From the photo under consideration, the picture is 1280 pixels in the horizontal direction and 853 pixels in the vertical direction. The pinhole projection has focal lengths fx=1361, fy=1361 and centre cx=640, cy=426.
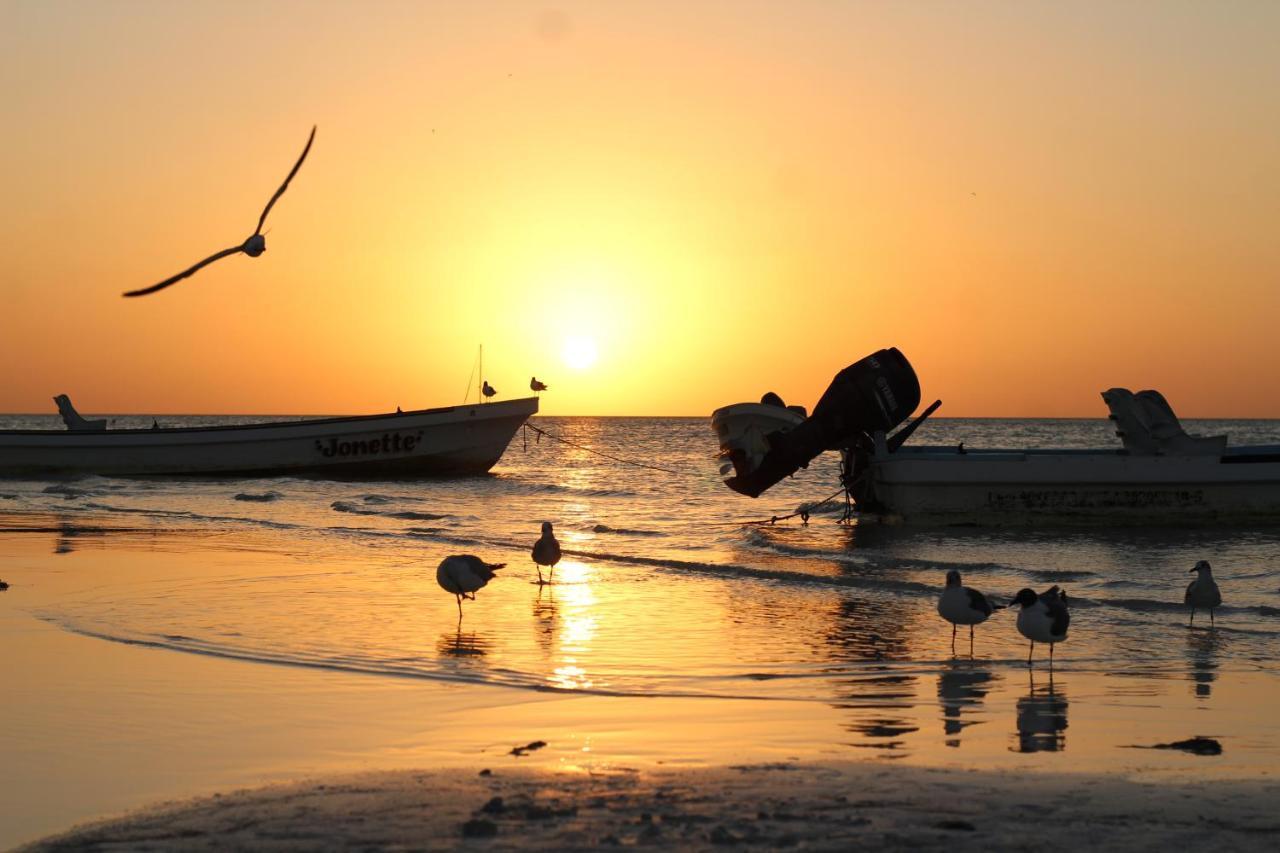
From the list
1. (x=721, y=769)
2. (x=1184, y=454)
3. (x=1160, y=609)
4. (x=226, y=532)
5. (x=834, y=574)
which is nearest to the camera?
(x=721, y=769)

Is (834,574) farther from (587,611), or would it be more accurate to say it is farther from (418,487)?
(418,487)

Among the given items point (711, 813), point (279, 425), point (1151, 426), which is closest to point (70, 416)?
point (279, 425)

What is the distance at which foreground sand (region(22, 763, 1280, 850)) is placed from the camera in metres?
5.44

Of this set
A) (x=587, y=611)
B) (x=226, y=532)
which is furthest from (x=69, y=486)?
(x=587, y=611)

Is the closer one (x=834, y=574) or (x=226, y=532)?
(x=834, y=574)

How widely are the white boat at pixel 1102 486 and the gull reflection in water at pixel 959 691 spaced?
1493 cm

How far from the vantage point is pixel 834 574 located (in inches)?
744

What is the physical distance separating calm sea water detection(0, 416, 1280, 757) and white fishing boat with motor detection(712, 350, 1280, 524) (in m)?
0.59

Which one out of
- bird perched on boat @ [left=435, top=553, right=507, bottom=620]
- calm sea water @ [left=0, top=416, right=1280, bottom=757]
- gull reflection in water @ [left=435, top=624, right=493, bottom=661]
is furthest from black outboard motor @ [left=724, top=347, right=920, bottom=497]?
gull reflection in water @ [left=435, top=624, right=493, bottom=661]

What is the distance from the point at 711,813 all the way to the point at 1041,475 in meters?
21.3

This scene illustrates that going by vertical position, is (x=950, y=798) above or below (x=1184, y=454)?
below

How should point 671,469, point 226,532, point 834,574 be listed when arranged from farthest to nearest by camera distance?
point 671,469 → point 226,532 → point 834,574

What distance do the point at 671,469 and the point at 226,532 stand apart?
3582 cm

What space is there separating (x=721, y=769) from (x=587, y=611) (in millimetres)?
7220
